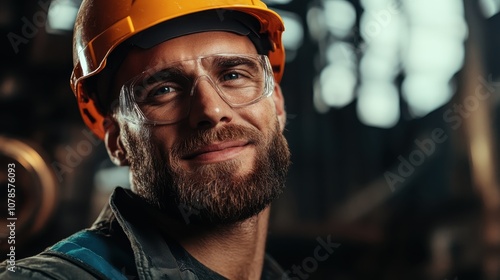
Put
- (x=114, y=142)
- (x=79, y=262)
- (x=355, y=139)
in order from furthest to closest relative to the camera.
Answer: (x=355, y=139) → (x=114, y=142) → (x=79, y=262)

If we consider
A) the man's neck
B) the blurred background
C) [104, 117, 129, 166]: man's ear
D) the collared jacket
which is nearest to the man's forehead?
[104, 117, 129, 166]: man's ear

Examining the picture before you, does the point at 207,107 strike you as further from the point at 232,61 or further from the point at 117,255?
the point at 117,255

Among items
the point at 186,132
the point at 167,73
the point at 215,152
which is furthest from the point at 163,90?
the point at 215,152

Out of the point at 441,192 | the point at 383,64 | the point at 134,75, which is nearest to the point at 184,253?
the point at 134,75

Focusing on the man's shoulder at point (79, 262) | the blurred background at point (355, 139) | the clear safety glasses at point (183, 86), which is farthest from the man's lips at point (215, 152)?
the blurred background at point (355, 139)

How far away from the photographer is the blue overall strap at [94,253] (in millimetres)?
1484

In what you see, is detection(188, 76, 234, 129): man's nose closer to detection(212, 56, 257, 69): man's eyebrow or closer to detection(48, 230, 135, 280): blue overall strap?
detection(212, 56, 257, 69): man's eyebrow

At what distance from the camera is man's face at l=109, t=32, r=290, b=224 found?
5.70 ft

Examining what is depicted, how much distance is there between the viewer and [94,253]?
153cm

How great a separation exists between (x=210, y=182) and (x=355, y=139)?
5367 millimetres

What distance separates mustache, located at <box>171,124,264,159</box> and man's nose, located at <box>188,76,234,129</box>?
0.08 feet

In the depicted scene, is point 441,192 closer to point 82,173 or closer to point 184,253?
point 82,173

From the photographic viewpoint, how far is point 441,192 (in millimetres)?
5703

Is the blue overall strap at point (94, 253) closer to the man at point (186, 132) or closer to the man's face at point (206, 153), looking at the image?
the man at point (186, 132)
